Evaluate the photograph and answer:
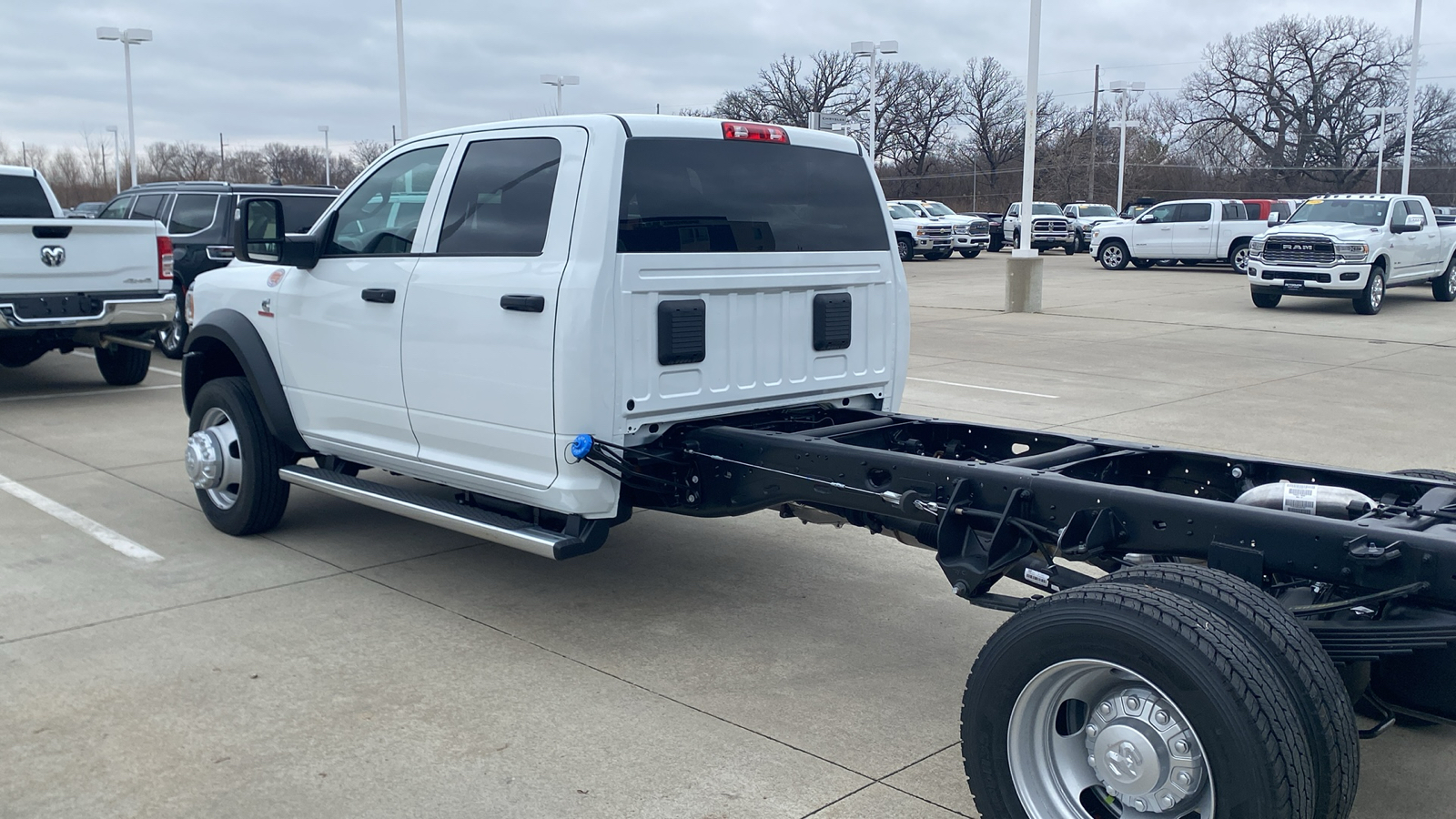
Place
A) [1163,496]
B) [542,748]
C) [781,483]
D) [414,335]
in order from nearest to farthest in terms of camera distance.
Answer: [1163,496], [542,748], [781,483], [414,335]

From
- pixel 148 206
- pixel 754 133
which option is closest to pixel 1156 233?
pixel 148 206

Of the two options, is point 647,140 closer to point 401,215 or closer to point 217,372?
point 401,215

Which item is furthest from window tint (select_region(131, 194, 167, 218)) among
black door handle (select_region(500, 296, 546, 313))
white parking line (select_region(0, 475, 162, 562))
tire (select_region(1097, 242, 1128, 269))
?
tire (select_region(1097, 242, 1128, 269))

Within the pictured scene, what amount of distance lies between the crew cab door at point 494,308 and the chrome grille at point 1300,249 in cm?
1808

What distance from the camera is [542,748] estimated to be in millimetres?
4016

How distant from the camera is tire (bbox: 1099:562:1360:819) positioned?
2.87 meters

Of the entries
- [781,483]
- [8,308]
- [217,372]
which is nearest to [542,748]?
[781,483]

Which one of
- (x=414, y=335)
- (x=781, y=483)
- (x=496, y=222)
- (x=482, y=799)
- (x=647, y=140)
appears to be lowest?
(x=482, y=799)

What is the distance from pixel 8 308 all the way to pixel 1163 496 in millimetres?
9894

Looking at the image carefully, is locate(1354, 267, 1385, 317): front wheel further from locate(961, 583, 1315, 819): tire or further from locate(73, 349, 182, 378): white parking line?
locate(961, 583, 1315, 819): tire

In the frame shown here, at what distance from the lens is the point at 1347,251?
1962 centimetres

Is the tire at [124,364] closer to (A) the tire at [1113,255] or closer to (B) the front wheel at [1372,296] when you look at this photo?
(B) the front wheel at [1372,296]

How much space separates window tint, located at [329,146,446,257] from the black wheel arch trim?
30.7 inches

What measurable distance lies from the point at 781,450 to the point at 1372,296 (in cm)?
1842
